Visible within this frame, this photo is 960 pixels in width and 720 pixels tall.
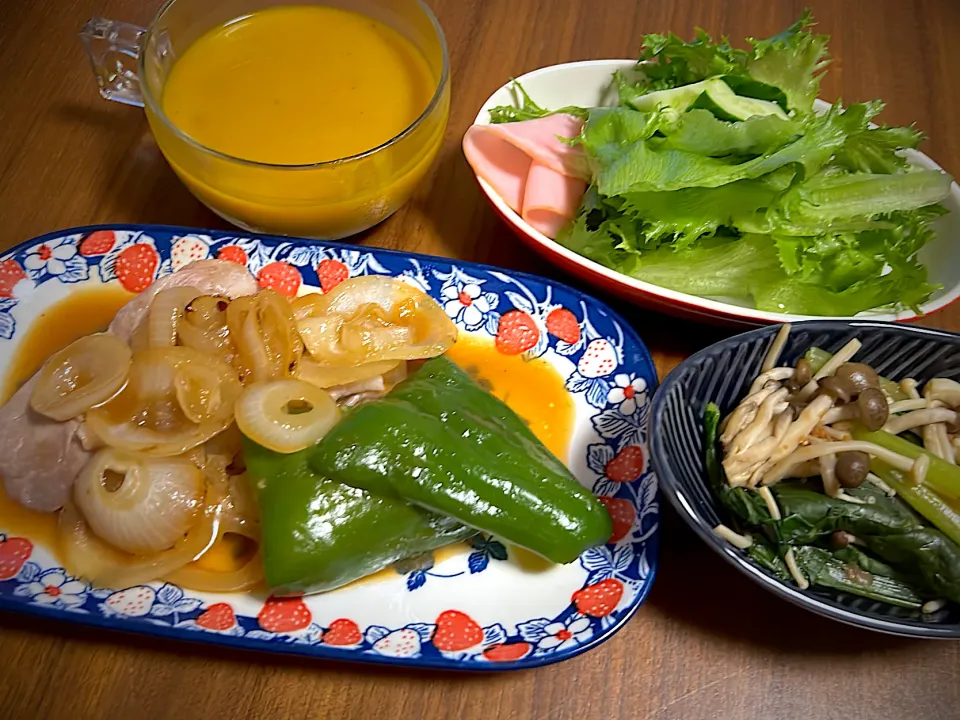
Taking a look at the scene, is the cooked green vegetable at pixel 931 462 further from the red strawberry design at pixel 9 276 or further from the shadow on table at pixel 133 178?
the red strawberry design at pixel 9 276

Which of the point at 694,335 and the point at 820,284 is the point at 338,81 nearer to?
the point at 694,335

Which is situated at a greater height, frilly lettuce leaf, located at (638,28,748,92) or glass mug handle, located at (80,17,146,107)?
frilly lettuce leaf, located at (638,28,748,92)

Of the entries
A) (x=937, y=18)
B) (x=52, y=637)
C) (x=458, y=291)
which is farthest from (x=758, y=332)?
(x=937, y=18)

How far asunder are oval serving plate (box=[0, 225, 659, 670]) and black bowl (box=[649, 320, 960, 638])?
0.11 metres

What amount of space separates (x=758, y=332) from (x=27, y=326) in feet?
4.78

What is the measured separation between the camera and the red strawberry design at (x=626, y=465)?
1.42 meters

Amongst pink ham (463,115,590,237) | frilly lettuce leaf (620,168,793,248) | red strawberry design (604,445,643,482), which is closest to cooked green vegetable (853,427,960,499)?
red strawberry design (604,445,643,482)

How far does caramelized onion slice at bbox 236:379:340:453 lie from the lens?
4.04 feet

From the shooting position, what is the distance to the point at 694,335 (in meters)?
1.71

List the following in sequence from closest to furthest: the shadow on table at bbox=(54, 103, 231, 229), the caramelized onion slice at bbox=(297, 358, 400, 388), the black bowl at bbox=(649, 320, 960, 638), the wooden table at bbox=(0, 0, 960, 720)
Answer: the black bowl at bbox=(649, 320, 960, 638), the wooden table at bbox=(0, 0, 960, 720), the caramelized onion slice at bbox=(297, 358, 400, 388), the shadow on table at bbox=(54, 103, 231, 229)

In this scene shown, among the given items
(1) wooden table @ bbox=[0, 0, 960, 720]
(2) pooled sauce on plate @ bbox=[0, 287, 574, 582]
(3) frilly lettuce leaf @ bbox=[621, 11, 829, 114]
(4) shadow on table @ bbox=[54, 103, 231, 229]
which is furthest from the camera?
(4) shadow on table @ bbox=[54, 103, 231, 229]

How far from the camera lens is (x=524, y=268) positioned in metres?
1.79

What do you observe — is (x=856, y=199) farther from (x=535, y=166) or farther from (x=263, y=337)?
(x=263, y=337)

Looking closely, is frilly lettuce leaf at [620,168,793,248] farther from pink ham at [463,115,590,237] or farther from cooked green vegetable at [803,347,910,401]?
cooked green vegetable at [803,347,910,401]
